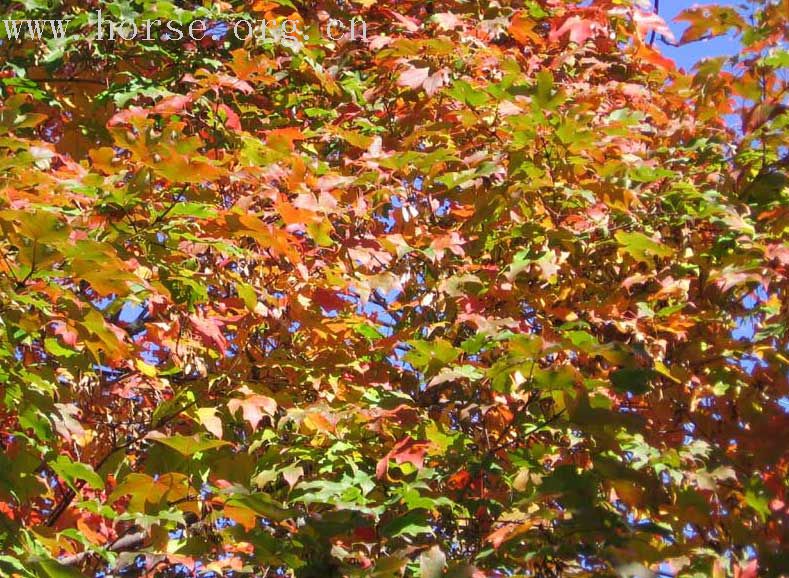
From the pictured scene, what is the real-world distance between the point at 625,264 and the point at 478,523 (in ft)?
3.86

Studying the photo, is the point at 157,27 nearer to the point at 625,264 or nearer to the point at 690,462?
the point at 625,264

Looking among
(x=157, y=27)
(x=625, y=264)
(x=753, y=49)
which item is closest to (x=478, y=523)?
(x=625, y=264)

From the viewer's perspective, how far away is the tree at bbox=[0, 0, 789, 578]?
8.00 ft

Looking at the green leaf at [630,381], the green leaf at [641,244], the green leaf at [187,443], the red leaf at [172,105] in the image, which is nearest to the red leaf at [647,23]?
the green leaf at [641,244]

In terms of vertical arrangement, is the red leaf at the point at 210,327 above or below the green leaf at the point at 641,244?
below

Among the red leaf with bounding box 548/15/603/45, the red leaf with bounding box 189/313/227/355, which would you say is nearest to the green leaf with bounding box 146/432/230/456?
the red leaf with bounding box 189/313/227/355

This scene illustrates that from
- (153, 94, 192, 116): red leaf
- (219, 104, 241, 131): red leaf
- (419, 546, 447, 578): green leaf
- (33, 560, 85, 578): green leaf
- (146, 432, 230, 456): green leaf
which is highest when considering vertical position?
(153, 94, 192, 116): red leaf

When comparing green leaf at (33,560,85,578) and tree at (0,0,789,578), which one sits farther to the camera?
tree at (0,0,789,578)

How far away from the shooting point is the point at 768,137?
291cm

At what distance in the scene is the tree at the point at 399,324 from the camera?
2.44 meters

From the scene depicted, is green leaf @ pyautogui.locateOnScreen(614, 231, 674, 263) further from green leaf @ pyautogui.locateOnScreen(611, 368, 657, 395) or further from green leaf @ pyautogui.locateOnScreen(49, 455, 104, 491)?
green leaf @ pyautogui.locateOnScreen(49, 455, 104, 491)

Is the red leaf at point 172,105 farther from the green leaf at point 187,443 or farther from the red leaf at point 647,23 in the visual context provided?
the red leaf at point 647,23

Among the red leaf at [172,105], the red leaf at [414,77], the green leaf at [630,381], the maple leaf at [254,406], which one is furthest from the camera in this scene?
the red leaf at [414,77]

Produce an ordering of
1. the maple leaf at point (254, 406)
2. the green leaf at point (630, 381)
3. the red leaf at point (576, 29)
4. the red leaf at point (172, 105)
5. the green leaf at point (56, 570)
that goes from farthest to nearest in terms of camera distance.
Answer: the red leaf at point (576, 29)
the red leaf at point (172, 105)
the maple leaf at point (254, 406)
the green leaf at point (630, 381)
the green leaf at point (56, 570)
